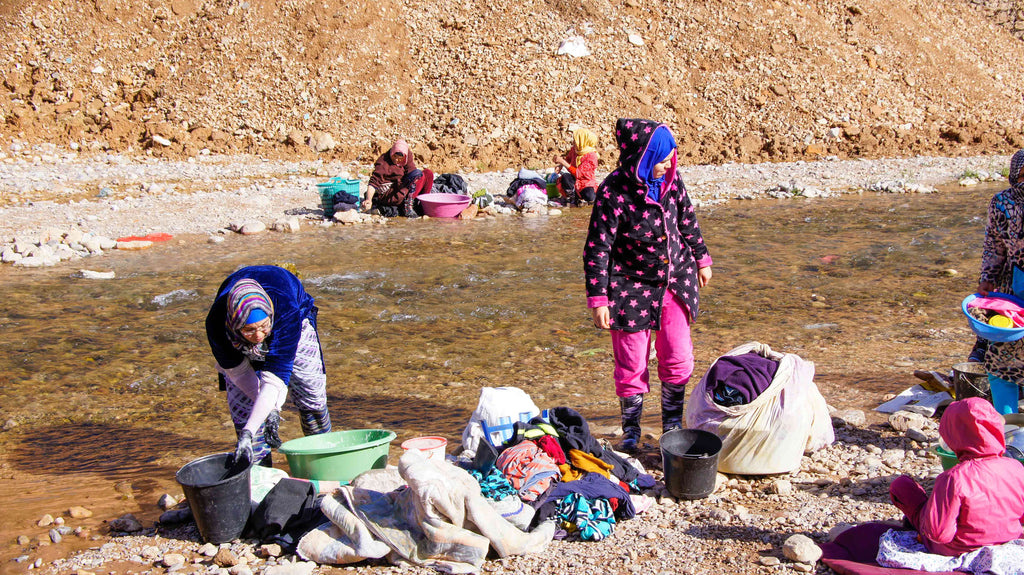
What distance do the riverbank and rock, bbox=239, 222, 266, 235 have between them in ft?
0.51

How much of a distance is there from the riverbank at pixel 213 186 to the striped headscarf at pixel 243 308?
24.2ft

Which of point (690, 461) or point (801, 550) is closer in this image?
point (801, 550)

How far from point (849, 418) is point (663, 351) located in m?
1.25

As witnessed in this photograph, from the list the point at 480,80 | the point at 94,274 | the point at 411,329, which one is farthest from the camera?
the point at 480,80

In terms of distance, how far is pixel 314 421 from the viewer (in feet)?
13.3

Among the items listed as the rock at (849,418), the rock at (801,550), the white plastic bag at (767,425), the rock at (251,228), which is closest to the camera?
the rock at (801,550)

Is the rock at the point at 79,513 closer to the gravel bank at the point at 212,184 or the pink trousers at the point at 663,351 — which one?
the pink trousers at the point at 663,351

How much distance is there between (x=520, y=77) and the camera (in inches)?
760

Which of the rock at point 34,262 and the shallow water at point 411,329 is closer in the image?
the shallow water at point 411,329

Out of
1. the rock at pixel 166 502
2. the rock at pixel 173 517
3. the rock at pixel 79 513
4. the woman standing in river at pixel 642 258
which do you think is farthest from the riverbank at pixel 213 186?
the woman standing in river at pixel 642 258

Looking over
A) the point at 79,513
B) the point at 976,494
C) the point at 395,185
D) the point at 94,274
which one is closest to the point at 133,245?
the point at 94,274

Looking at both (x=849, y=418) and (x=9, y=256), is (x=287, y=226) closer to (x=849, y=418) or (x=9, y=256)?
(x=9, y=256)

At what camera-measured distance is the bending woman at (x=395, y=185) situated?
12.1 meters

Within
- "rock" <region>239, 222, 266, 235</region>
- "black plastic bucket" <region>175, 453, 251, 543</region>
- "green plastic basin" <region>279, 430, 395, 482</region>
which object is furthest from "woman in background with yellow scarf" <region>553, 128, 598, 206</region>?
"black plastic bucket" <region>175, 453, 251, 543</region>
